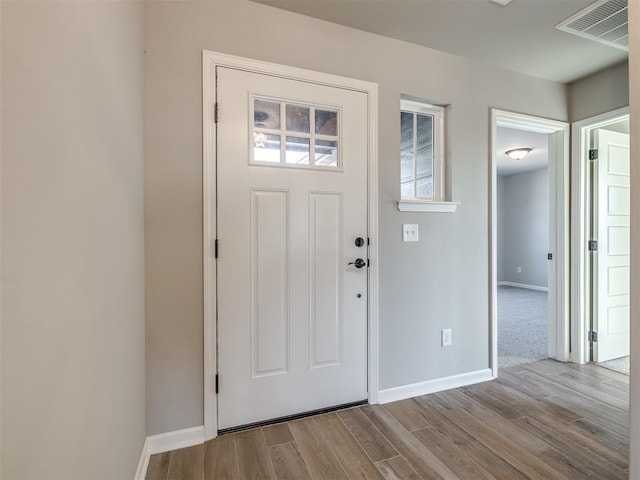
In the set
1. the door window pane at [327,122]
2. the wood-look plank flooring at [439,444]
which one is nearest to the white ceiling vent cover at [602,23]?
the door window pane at [327,122]

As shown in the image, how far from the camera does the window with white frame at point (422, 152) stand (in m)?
2.37

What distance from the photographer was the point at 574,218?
279cm

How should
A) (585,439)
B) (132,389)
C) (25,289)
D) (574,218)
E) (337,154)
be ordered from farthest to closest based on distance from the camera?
(574,218) < (337,154) < (585,439) < (132,389) < (25,289)

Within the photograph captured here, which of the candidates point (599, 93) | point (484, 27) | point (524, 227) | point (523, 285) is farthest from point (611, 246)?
point (523, 285)

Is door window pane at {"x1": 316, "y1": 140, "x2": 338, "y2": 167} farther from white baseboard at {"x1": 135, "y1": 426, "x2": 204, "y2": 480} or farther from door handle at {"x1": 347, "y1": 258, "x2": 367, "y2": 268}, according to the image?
white baseboard at {"x1": 135, "y1": 426, "x2": 204, "y2": 480}

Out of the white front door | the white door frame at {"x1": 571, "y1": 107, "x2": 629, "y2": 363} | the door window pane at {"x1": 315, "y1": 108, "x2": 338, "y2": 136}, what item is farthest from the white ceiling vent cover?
the door window pane at {"x1": 315, "y1": 108, "x2": 338, "y2": 136}

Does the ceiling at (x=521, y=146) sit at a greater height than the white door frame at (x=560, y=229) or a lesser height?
greater

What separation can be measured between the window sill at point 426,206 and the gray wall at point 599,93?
5.26 ft

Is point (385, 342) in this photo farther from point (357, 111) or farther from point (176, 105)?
point (176, 105)

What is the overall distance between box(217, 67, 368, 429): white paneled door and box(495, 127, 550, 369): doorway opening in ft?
9.40

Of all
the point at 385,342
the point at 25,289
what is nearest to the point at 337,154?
the point at 385,342

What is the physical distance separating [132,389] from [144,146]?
3.87 feet

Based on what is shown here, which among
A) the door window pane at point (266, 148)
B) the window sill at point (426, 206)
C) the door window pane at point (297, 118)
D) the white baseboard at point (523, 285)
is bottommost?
the white baseboard at point (523, 285)

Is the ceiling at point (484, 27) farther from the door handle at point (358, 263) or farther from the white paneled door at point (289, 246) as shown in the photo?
the door handle at point (358, 263)
